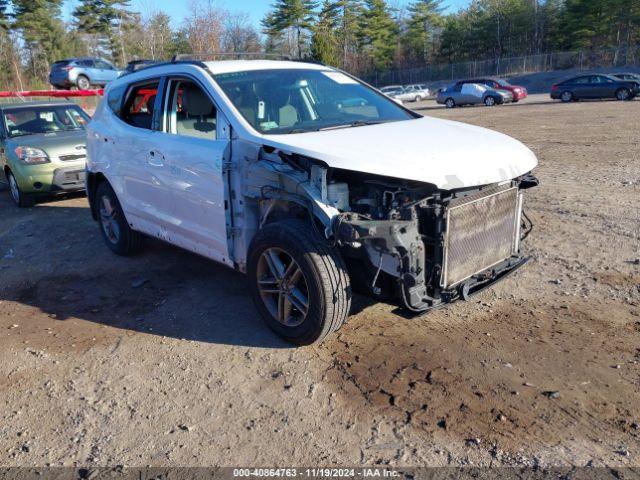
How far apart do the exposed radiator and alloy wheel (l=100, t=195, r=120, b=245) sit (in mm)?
4108

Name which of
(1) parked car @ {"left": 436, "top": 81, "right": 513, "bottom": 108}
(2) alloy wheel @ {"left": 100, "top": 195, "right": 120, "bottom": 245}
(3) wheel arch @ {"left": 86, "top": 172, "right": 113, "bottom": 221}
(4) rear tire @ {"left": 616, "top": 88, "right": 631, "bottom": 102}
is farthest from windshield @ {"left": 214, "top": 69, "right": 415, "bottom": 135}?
(1) parked car @ {"left": 436, "top": 81, "right": 513, "bottom": 108}

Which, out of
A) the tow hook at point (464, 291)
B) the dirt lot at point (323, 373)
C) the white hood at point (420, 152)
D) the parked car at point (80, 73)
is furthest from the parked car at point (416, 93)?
the tow hook at point (464, 291)

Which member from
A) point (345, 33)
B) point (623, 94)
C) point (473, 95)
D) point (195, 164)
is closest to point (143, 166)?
point (195, 164)

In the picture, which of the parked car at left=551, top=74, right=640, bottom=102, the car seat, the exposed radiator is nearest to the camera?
the exposed radiator

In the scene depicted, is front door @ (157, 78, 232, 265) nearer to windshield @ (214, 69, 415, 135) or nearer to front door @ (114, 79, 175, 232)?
front door @ (114, 79, 175, 232)

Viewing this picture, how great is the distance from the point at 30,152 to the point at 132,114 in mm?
4396

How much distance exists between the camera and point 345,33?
75.6 meters

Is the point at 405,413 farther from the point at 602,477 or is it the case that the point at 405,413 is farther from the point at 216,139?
the point at 216,139

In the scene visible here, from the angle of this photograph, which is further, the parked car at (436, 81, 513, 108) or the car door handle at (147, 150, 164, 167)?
the parked car at (436, 81, 513, 108)

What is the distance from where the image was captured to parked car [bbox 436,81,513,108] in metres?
34.0

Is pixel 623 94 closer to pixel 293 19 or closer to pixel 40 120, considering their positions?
pixel 40 120

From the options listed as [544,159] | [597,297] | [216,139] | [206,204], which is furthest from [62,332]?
[544,159]

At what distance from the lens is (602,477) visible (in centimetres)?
275

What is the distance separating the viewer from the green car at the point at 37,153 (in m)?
9.23
